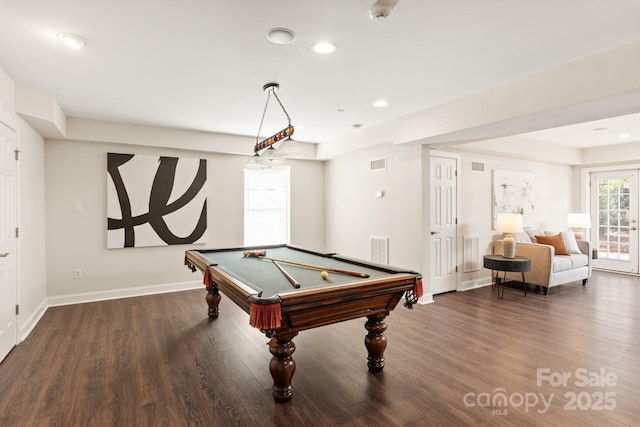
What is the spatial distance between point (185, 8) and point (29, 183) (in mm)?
3070

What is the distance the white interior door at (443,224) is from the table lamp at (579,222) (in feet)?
9.95

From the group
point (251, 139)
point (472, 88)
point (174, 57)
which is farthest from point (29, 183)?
point (472, 88)

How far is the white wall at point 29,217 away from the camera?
3.18 m

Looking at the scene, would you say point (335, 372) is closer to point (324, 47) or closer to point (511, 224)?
point (324, 47)

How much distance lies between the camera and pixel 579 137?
230 inches

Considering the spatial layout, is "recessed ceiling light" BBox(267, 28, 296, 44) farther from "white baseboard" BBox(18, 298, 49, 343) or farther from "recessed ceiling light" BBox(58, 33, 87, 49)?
"white baseboard" BBox(18, 298, 49, 343)

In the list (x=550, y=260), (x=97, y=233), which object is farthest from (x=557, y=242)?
(x=97, y=233)

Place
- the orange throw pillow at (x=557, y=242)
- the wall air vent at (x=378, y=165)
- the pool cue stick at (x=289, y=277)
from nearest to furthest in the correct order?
the pool cue stick at (x=289, y=277) → the wall air vent at (x=378, y=165) → the orange throw pillow at (x=557, y=242)

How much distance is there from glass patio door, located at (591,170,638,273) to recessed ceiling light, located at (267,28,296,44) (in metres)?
7.37

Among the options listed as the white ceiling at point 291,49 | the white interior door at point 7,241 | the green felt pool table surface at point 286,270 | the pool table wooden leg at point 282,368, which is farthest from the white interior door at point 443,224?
the white interior door at point 7,241

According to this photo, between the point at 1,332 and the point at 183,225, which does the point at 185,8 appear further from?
the point at 183,225

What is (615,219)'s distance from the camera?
6.79m

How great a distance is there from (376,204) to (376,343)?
9.85 feet

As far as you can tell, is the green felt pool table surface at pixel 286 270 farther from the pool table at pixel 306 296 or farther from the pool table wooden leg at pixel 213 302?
the pool table wooden leg at pixel 213 302
